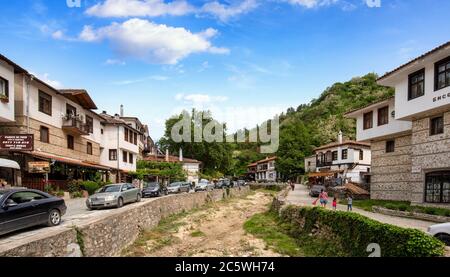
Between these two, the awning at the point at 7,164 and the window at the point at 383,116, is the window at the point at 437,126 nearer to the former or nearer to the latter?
the window at the point at 383,116

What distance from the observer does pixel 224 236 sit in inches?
874

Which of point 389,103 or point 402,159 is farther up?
point 389,103

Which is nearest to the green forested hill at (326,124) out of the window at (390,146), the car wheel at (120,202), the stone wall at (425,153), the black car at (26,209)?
the window at (390,146)

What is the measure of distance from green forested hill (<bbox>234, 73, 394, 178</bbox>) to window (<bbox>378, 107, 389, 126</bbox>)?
106 ft

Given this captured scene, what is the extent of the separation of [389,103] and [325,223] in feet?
51.8

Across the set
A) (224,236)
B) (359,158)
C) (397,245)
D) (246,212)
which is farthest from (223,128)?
(397,245)

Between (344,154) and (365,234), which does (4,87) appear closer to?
(365,234)

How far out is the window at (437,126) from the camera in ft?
71.4

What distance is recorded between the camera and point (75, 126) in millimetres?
32312

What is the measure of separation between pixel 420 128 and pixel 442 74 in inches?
170

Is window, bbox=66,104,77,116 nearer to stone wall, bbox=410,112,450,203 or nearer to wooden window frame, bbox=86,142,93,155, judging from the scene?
wooden window frame, bbox=86,142,93,155

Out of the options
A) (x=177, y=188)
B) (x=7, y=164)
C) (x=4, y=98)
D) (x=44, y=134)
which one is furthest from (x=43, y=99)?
(x=177, y=188)

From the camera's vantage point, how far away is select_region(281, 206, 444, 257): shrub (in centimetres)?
991
